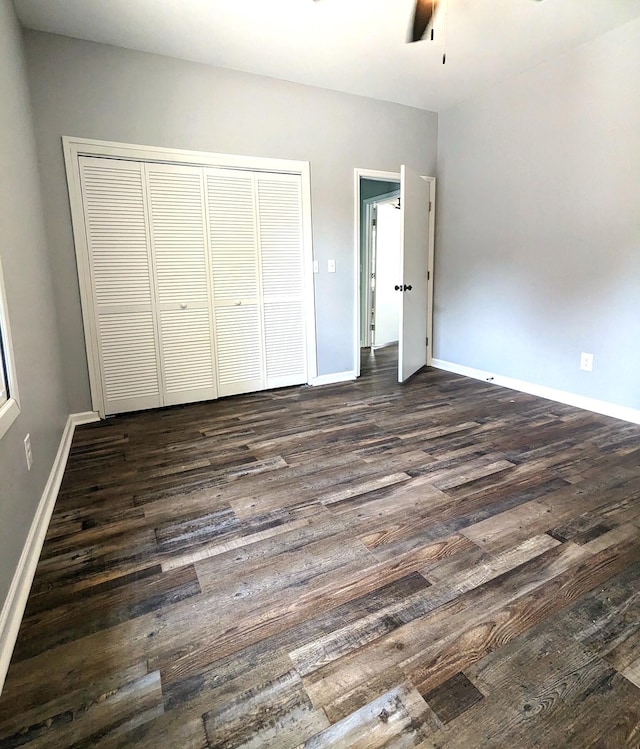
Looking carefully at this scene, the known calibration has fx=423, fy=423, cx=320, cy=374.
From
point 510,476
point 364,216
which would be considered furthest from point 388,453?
point 364,216

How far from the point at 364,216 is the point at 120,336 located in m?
3.67

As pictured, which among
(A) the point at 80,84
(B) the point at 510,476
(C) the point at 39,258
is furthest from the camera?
(A) the point at 80,84

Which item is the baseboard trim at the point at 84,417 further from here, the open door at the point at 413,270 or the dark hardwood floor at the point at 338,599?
the open door at the point at 413,270

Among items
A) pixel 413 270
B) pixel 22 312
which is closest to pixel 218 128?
pixel 413 270

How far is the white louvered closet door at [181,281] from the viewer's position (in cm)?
332

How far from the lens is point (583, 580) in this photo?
5.02 feet

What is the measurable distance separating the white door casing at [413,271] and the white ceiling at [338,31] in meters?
0.89

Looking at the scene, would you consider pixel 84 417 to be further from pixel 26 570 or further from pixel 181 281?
pixel 26 570

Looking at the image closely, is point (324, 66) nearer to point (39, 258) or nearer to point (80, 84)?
point (80, 84)

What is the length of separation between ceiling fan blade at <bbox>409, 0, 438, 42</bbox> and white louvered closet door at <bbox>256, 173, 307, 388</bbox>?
145 cm

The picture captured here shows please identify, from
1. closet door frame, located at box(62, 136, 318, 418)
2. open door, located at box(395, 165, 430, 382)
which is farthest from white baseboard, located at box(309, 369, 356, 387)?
closet door frame, located at box(62, 136, 318, 418)

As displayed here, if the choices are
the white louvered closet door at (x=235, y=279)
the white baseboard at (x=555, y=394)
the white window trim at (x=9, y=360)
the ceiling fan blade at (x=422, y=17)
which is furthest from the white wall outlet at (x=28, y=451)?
the white baseboard at (x=555, y=394)

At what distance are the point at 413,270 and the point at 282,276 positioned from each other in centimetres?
132

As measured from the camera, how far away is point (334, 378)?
430 cm
